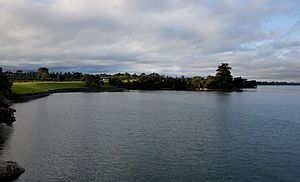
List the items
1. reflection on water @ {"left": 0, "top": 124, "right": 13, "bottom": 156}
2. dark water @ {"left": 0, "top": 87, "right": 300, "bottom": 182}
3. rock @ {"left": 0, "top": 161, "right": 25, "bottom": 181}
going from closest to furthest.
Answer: rock @ {"left": 0, "top": 161, "right": 25, "bottom": 181} < dark water @ {"left": 0, "top": 87, "right": 300, "bottom": 182} < reflection on water @ {"left": 0, "top": 124, "right": 13, "bottom": 156}

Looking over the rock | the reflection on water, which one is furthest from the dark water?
the rock

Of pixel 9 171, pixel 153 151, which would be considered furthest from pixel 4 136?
pixel 153 151

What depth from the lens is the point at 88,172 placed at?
27672mm

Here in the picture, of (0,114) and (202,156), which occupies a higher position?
(0,114)

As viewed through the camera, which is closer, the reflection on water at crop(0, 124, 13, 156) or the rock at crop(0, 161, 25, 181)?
the rock at crop(0, 161, 25, 181)

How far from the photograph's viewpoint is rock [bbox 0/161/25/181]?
83.1 feet

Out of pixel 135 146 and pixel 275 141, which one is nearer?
pixel 135 146

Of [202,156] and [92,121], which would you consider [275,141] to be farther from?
[92,121]

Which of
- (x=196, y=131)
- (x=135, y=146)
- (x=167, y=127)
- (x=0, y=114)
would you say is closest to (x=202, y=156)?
(x=135, y=146)

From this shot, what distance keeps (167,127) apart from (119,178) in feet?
86.3

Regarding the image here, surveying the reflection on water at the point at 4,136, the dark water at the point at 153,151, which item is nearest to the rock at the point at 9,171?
the dark water at the point at 153,151

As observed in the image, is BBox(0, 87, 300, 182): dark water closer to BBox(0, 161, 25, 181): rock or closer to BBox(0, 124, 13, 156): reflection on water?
BBox(0, 124, 13, 156): reflection on water

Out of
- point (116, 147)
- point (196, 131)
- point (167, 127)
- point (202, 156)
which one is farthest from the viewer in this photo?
point (167, 127)

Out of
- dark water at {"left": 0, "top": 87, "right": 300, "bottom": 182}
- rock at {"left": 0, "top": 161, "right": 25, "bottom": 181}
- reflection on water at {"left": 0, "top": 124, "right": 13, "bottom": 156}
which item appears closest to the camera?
rock at {"left": 0, "top": 161, "right": 25, "bottom": 181}
